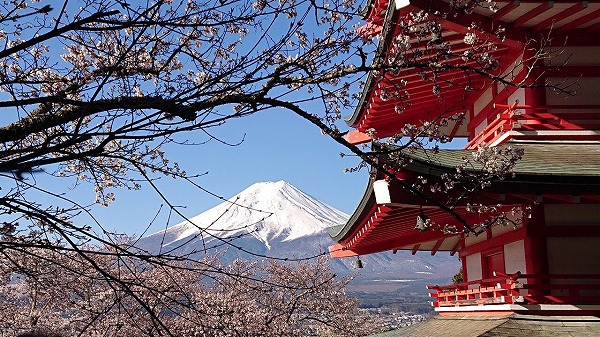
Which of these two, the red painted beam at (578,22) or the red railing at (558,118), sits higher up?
the red painted beam at (578,22)

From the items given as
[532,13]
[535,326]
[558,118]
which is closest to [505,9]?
[532,13]

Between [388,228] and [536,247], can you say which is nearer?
[536,247]

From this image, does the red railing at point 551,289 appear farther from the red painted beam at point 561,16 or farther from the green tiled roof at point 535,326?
the red painted beam at point 561,16

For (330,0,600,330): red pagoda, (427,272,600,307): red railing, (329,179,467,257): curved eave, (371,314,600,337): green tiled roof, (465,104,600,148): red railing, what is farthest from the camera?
(465,104,600,148): red railing

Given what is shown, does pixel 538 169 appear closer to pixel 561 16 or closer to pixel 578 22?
pixel 561 16

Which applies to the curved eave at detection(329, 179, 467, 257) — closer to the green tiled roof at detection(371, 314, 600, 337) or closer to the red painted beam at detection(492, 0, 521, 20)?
the green tiled roof at detection(371, 314, 600, 337)

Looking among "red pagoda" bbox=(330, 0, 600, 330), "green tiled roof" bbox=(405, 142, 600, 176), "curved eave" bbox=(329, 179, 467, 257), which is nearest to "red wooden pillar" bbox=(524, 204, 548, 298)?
"red pagoda" bbox=(330, 0, 600, 330)

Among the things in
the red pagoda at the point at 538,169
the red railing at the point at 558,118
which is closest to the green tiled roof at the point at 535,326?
the red pagoda at the point at 538,169

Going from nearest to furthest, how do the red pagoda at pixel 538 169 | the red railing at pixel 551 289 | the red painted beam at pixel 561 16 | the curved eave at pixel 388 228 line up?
the red pagoda at pixel 538 169 → the red painted beam at pixel 561 16 → the red railing at pixel 551 289 → the curved eave at pixel 388 228

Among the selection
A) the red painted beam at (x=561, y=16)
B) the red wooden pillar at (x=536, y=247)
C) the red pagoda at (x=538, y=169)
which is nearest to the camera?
the red pagoda at (x=538, y=169)

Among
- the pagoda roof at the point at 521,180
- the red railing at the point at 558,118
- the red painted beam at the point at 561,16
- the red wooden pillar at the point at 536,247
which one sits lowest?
the red wooden pillar at the point at 536,247

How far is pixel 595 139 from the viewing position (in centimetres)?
859

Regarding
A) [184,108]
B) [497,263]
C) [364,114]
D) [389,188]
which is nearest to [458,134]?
[364,114]

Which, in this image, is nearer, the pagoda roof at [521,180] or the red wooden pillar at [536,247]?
the pagoda roof at [521,180]
